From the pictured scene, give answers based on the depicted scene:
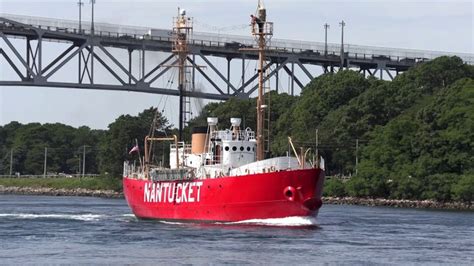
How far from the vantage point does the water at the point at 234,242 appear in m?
67.6

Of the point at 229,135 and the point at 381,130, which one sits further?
the point at 381,130

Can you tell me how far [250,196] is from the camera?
276ft

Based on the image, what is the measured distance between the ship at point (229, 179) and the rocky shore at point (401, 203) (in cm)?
4189

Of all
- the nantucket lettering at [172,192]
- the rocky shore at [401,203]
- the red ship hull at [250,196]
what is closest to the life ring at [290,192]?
the red ship hull at [250,196]

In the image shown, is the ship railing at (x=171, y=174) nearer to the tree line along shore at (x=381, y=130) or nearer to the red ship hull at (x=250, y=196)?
the red ship hull at (x=250, y=196)

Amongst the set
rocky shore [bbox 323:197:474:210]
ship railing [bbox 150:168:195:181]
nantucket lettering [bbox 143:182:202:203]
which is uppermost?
ship railing [bbox 150:168:195:181]

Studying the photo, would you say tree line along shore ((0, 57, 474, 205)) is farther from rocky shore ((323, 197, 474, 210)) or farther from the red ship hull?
the red ship hull

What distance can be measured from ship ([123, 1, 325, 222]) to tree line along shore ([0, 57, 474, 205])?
1805 cm

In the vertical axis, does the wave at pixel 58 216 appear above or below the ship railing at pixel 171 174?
below

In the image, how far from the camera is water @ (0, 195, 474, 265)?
2660 inches

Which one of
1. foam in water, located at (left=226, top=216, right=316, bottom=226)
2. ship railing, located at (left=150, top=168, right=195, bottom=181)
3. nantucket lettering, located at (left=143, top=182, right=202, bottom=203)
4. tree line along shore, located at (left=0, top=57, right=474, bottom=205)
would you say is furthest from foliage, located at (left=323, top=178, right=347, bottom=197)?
foam in water, located at (left=226, top=216, right=316, bottom=226)

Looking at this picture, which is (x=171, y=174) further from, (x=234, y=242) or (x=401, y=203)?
(x=401, y=203)

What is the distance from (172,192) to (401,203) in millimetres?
52847

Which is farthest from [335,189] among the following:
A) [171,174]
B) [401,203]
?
[171,174]
